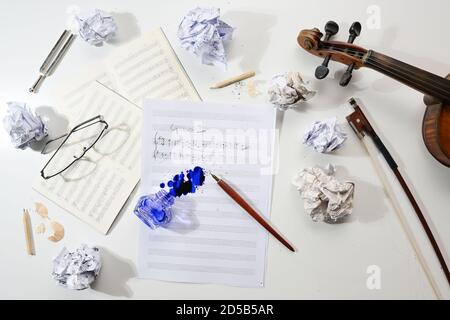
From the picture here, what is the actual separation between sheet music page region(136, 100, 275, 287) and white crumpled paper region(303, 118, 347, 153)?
0.10 meters

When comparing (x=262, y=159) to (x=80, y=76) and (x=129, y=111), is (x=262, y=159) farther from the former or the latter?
(x=80, y=76)

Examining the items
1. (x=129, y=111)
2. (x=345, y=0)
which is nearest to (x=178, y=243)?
(x=129, y=111)

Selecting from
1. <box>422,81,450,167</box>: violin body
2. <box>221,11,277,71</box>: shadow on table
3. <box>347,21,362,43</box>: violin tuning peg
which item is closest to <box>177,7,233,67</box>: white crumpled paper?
<box>221,11,277,71</box>: shadow on table

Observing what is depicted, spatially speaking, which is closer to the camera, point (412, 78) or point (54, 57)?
point (412, 78)

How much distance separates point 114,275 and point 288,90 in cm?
61

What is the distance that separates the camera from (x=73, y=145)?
3.14 feet

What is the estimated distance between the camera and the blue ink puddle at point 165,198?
892 mm

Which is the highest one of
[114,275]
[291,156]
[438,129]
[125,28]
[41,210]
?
[125,28]

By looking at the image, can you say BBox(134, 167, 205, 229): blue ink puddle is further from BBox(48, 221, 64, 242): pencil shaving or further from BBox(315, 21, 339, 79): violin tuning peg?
BBox(315, 21, 339, 79): violin tuning peg

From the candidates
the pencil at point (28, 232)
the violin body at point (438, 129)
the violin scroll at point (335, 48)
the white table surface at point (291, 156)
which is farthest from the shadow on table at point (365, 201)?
the pencil at point (28, 232)

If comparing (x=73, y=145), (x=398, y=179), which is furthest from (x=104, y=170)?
(x=398, y=179)

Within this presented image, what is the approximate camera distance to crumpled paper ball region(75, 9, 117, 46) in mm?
926

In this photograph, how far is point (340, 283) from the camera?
93 centimetres

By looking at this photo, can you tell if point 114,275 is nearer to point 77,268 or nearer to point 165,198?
point 77,268
